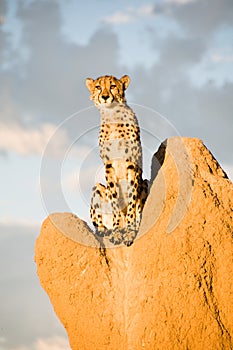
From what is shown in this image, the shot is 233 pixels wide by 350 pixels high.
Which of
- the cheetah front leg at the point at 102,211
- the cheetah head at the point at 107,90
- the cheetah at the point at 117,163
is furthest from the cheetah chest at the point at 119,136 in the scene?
the cheetah front leg at the point at 102,211

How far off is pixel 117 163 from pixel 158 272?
80.4 inches

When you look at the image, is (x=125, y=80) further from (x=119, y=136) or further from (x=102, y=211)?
(x=102, y=211)

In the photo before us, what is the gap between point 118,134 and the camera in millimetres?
11867

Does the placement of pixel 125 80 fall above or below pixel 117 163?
above

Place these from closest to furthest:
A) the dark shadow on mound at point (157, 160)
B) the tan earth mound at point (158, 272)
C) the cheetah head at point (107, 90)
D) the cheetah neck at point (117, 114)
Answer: the tan earth mound at point (158, 272) < the dark shadow on mound at point (157, 160) < the cheetah head at point (107, 90) < the cheetah neck at point (117, 114)

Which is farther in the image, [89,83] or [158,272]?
[89,83]

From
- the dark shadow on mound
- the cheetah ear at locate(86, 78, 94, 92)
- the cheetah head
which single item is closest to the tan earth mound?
the dark shadow on mound

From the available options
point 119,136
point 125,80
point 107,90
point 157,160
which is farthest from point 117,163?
point 125,80

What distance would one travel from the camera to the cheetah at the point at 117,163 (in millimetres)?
11477

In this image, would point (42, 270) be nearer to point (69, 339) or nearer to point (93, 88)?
point (69, 339)

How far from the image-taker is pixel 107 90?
11.6 metres

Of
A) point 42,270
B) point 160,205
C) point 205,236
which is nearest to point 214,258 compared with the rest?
point 205,236

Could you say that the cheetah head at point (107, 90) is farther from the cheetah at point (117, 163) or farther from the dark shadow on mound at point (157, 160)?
the dark shadow on mound at point (157, 160)

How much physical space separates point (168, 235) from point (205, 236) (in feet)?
1.73
